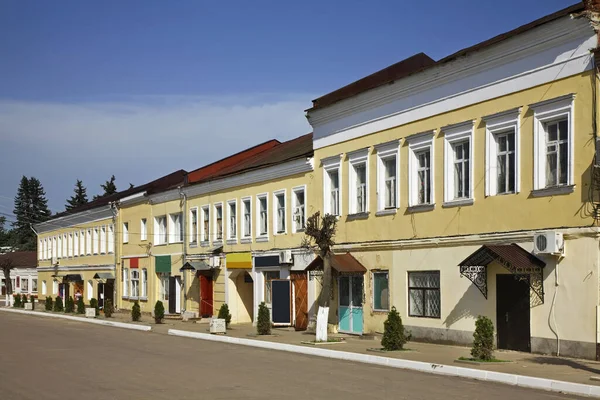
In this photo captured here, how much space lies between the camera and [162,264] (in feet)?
140

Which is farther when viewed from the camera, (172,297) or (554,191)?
(172,297)

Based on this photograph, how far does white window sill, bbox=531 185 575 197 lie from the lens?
18.3m

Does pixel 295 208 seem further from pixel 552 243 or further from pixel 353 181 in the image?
pixel 552 243

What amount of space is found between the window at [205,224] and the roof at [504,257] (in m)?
19.6

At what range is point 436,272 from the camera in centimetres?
2309

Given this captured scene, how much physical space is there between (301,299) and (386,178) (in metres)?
6.99

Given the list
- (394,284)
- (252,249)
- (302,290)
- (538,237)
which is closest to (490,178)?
(538,237)

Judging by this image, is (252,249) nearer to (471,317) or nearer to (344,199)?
(344,199)

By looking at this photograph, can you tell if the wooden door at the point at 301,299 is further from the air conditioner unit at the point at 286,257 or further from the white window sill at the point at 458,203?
the white window sill at the point at 458,203

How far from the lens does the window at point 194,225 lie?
130ft

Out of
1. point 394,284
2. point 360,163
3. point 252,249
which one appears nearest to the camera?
point 394,284

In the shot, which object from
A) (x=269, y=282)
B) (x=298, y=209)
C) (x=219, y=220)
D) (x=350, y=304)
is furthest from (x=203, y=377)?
(x=219, y=220)

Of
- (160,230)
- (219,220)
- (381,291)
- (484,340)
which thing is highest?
(219,220)

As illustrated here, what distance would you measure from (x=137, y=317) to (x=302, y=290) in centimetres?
1186
